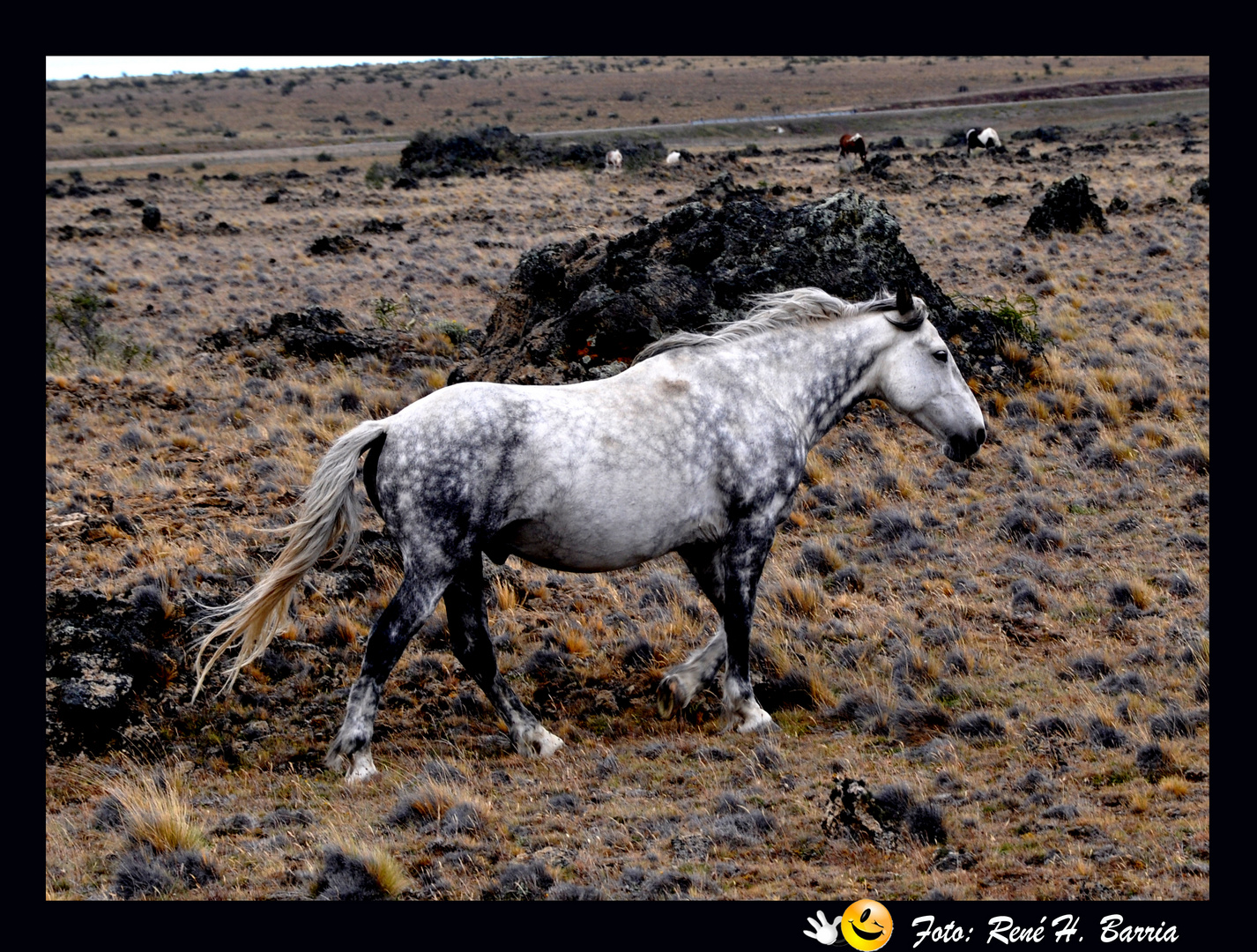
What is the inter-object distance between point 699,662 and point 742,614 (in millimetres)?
502

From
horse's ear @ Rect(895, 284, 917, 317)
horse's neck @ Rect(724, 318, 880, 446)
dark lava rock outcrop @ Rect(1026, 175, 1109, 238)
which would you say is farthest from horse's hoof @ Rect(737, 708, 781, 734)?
dark lava rock outcrop @ Rect(1026, 175, 1109, 238)

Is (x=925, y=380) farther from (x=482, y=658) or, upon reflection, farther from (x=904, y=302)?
(x=482, y=658)

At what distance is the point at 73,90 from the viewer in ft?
402

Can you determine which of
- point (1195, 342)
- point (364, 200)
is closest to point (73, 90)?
point (364, 200)

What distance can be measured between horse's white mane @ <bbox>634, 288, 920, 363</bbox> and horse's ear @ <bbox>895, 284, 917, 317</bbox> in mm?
121

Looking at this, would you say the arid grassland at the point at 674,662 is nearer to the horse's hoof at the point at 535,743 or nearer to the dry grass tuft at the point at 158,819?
the dry grass tuft at the point at 158,819

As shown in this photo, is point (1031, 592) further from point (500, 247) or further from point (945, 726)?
point (500, 247)

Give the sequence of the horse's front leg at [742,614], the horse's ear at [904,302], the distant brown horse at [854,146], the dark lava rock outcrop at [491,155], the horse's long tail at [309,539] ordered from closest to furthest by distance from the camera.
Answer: the horse's long tail at [309,539]
the horse's front leg at [742,614]
the horse's ear at [904,302]
the distant brown horse at [854,146]
the dark lava rock outcrop at [491,155]

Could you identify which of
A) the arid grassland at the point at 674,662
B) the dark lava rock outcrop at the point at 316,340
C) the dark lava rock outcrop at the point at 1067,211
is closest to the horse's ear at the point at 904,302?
the arid grassland at the point at 674,662

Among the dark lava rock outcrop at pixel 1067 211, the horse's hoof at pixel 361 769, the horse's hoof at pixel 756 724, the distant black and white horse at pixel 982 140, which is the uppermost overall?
the distant black and white horse at pixel 982 140

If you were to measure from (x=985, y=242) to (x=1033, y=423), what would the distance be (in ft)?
44.9

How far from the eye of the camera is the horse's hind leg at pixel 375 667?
620 centimetres
